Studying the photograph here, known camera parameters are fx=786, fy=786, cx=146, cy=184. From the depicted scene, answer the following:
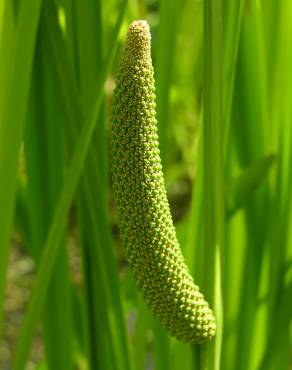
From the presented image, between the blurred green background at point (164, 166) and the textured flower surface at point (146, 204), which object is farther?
the blurred green background at point (164, 166)

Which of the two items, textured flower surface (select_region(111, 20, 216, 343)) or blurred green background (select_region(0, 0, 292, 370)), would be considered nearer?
textured flower surface (select_region(111, 20, 216, 343))

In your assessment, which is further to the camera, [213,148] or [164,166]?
[164,166]

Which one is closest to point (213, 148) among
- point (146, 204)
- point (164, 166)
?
point (146, 204)

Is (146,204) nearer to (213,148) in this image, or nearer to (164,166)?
(213,148)
